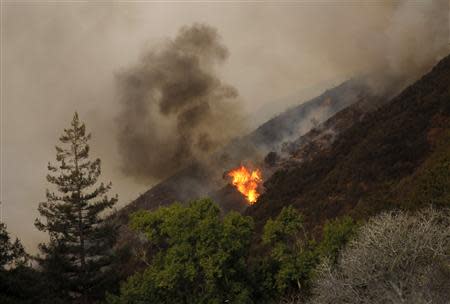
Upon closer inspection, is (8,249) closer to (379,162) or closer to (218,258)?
(218,258)

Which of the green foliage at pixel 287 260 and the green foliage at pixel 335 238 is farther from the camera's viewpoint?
the green foliage at pixel 335 238

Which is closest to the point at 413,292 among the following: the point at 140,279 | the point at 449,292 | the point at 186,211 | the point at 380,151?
the point at 449,292

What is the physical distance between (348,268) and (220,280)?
11.5 metres

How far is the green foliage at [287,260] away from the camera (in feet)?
150

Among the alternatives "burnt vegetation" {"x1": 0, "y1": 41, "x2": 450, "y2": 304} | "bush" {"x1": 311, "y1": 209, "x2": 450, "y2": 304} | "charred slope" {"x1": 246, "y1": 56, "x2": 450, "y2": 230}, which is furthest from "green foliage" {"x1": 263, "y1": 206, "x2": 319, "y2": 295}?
"charred slope" {"x1": 246, "y1": 56, "x2": 450, "y2": 230}

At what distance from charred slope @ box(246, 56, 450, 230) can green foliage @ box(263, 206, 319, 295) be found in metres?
79.2

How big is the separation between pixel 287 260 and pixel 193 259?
825cm

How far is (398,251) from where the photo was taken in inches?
1421

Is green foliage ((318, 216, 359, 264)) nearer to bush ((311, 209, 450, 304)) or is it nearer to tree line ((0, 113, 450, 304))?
tree line ((0, 113, 450, 304))

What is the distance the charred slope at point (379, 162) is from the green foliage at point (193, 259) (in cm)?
8603

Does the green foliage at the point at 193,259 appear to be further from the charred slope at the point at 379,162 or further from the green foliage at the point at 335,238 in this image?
the charred slope at the point at 379,162

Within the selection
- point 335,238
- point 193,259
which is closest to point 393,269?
point 335,238

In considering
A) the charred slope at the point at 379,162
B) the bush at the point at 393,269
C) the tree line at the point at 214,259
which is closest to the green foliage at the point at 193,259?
the tree line at the point at 214,259

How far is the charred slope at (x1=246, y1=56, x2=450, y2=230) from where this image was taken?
149750 millimetres
